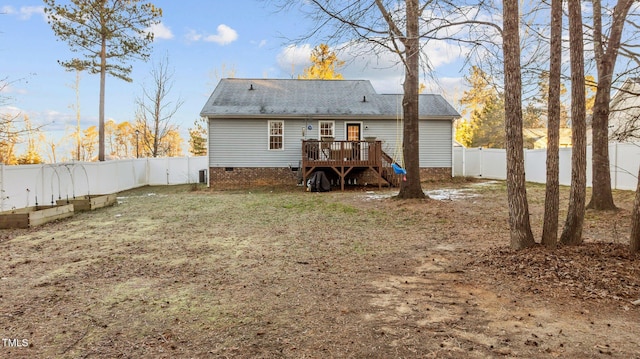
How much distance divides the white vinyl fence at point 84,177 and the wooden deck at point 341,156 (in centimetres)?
710

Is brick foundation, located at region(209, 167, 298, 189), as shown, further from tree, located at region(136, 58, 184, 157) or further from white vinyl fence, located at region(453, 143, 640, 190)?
tree, located at region(136, 58, 184, 157)

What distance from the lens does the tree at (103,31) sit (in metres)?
15.9

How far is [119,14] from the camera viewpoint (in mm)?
16859

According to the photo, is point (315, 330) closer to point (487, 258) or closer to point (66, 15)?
point (487, 258)

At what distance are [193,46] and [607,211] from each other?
24230mm

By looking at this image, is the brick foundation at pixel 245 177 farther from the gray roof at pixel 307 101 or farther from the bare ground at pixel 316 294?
the bare ground at pixel 316 294

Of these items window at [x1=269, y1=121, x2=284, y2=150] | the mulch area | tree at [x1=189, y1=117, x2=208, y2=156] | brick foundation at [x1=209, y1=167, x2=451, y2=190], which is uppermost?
tree at [x1=189, y1=117, x2=208, y2=156]

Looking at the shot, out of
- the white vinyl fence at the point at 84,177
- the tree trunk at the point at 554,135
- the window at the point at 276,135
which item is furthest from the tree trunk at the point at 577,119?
the window at the point at 276,135

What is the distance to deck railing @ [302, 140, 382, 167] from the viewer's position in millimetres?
14484

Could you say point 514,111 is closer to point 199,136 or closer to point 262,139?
point 262,139

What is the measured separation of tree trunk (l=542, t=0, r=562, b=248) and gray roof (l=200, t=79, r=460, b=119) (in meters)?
11.3

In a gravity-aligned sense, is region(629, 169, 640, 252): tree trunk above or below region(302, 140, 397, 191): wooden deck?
below

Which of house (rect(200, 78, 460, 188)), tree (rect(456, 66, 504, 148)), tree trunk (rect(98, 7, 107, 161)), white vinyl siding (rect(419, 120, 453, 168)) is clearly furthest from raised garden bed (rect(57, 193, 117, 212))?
tree (rect(456, 66, 504, 148))

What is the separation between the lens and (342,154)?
47.5 ft
